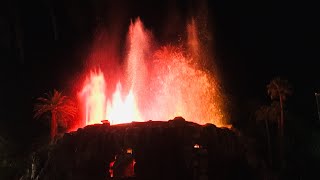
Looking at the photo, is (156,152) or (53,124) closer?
(156,152)

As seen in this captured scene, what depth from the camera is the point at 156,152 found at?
30438mm

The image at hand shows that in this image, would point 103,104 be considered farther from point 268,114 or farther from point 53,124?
point 268,114

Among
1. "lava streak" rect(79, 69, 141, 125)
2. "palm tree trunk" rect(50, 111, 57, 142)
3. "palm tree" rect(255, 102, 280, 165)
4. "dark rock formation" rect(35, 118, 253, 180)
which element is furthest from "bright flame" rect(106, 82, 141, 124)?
"palm tree" rect(255, 102, 280, 165)

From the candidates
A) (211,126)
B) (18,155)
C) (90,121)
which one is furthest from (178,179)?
(18,155)

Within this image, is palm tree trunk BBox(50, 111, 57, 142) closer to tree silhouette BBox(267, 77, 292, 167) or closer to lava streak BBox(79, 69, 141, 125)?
lava streak BBox(79, 69, 141, 125)

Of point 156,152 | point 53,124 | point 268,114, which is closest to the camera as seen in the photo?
point 156,152

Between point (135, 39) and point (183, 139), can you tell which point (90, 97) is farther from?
point (183, 139)

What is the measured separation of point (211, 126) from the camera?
1281 inches

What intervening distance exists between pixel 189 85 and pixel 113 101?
A: 8.84 m

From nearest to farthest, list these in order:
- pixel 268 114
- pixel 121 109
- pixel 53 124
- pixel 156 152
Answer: pixel 156 152, pixel 121 109, pixel 53 124, pixel 268 114

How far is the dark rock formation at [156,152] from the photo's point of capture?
30094 millimetres

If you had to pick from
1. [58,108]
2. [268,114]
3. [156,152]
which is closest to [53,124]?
[58,108]

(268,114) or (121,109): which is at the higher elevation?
(268,114)

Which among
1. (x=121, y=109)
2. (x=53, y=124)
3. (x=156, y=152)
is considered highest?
(x=121, y=109)
